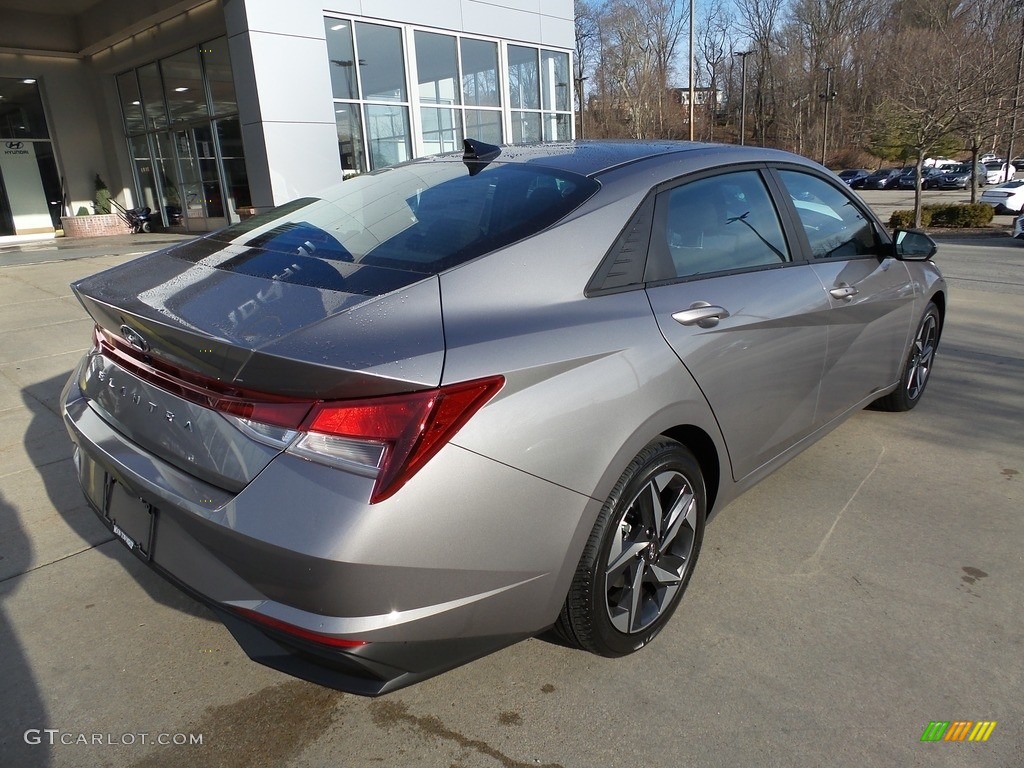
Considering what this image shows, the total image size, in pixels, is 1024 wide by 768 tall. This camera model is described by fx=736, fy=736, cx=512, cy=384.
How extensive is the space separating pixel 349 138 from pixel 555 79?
7371 mm

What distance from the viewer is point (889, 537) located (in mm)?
3174

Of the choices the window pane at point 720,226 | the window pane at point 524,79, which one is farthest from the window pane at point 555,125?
the window pane at point 720,226

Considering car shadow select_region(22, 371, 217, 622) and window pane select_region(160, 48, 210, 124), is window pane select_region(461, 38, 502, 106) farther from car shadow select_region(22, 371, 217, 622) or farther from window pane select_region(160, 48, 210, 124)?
car shadow select_region(22, 371, 217, 622)

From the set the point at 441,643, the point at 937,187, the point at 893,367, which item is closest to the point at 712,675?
the point at 441,643

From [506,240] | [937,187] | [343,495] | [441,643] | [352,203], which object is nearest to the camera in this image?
[343,495]

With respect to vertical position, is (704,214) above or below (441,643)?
above

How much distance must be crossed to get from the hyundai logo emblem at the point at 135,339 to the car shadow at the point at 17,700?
117cm

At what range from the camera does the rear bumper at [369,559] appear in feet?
5.57

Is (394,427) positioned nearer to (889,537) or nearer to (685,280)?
(685,280)

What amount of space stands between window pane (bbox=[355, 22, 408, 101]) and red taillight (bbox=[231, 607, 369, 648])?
16024mm

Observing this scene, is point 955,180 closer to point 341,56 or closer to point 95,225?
point 341,56

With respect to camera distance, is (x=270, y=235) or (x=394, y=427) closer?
(x=394, y=427)

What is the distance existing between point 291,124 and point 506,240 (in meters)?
13.7

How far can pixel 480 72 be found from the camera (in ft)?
60.3
